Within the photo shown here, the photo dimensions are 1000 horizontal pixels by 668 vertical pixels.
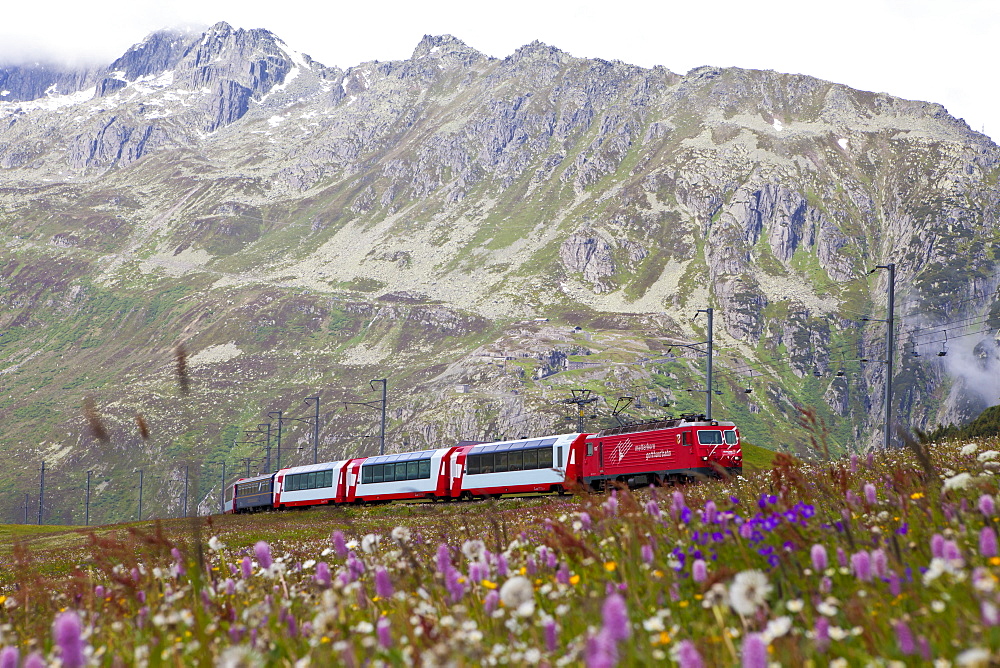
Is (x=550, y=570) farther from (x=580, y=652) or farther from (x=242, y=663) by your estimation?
(x=242, y=663)

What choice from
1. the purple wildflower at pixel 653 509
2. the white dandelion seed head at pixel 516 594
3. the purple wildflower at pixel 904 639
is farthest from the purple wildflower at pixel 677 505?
the purple wildflower at pixel 904 639

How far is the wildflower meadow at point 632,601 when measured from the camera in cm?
418

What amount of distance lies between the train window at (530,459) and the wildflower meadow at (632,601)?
134 feet

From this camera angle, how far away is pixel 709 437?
150 ft

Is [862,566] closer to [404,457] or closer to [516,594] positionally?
[516,594]

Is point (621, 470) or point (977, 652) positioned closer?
point (977, 652)

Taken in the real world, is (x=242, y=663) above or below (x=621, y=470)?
above

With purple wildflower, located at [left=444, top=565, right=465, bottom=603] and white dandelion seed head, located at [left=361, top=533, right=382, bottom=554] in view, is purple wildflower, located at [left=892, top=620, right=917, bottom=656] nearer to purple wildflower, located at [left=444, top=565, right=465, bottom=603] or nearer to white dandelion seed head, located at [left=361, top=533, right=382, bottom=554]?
purple wildflower, located at [left=444, top=565, right=465, bottom=603]

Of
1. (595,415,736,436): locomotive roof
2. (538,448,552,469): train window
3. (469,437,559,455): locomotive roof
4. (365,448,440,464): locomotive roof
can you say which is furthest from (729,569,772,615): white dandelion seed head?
(365,448,440,464): locomotive roof

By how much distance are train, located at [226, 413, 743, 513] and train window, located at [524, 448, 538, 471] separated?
57mm

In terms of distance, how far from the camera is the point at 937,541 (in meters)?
4.73

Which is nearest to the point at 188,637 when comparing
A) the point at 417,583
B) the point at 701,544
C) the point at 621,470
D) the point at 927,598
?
the point at 417,583

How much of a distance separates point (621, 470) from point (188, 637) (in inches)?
1673

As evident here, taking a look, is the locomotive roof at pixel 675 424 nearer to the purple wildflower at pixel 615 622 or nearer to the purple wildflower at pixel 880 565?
the purple wildflower at pixel 880 565
